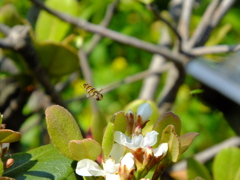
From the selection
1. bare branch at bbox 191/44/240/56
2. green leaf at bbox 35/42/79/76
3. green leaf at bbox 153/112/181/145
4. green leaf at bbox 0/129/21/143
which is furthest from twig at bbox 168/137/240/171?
green leaf at bbox 0/129/21/143

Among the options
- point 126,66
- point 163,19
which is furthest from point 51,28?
point 126,66

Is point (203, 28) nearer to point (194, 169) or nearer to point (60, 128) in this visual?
point (194, 169)

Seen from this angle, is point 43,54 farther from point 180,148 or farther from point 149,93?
point 180,148

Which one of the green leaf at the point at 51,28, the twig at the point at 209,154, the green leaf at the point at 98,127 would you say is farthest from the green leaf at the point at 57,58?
the twig at the point at 209,154

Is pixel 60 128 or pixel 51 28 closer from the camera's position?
pixel 60 128

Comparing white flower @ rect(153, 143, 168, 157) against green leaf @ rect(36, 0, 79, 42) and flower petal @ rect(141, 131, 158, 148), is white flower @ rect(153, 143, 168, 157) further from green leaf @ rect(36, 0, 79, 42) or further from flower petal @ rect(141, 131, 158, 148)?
green leaf @ rect(36, 0, 79, 42)

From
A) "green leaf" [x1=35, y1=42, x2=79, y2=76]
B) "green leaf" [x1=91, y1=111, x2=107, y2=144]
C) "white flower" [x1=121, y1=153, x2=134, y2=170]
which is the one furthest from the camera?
"green leaf" [x1=35, y1=42, x2=79, y2=76]

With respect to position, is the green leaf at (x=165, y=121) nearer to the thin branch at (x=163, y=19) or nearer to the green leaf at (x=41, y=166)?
the green leaf at (x=41, y=166)
